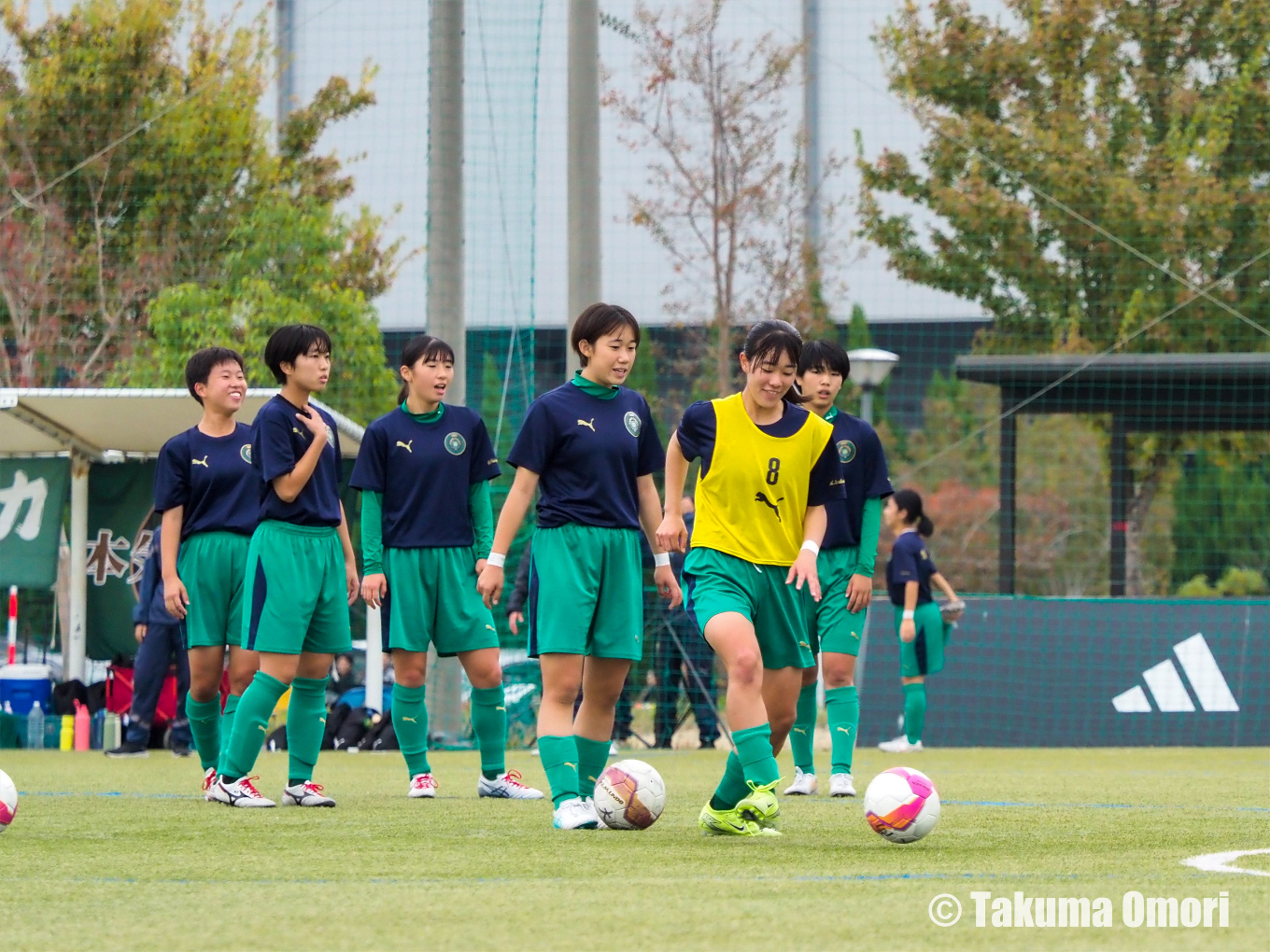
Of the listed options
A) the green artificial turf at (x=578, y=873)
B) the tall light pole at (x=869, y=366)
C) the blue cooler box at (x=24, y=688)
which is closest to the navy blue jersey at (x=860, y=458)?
the green artificial turf at (x=578, y=873)

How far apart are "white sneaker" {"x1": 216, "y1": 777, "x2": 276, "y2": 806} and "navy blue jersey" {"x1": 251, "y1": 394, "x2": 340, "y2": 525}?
1.10m

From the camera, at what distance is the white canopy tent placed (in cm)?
1225

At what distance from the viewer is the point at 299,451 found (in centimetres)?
721

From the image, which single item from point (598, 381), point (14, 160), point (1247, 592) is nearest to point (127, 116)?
point (14, 160)

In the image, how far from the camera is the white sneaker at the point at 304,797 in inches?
284

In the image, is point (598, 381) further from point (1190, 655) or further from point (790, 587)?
point (1190, 655)

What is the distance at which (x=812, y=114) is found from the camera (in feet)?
75.6

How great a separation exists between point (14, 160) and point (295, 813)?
56.7 ft

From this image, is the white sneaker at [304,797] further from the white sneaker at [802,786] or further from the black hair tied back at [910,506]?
the black hair tied back at [910,506]

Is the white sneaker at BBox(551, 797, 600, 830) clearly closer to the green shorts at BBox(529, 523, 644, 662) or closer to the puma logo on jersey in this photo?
the green shorts at BBox(529, 523, 644, 662)

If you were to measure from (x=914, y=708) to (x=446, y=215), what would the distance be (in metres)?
5.34

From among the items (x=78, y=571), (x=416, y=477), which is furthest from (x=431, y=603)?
(x=78, y=571)

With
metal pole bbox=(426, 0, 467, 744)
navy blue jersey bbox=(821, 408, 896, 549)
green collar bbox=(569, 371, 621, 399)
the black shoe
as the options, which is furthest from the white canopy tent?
green collar bbox=(569, 371, 621, 399)

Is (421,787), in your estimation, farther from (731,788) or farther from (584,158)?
(584,158)
